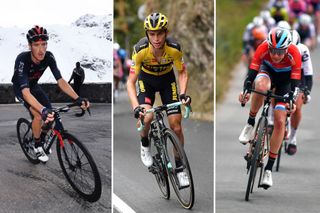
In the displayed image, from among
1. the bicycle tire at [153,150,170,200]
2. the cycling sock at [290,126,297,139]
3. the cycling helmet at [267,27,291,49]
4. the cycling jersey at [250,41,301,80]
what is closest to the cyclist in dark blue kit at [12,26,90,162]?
the bicycle tire at [153,150,170,200]

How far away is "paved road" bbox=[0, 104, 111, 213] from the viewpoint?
9203 mm

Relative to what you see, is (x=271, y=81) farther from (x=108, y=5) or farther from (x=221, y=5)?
(x=221, y=5)

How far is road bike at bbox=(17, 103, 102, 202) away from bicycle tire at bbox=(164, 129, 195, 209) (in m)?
0.83

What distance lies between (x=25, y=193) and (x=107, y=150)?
2.84ft

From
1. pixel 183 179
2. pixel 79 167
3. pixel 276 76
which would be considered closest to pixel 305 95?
pixel 276 76

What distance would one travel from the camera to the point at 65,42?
942cm

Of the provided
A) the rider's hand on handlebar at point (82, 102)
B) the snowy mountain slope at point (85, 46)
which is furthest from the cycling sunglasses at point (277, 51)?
the rider's hand on handlebar at point (82, 102)

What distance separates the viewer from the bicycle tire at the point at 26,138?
30.8ft

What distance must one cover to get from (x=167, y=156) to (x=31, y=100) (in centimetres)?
151

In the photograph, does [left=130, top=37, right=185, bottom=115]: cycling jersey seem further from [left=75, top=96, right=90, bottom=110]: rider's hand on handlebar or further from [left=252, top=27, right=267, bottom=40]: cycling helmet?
[left=252, top=27, right=267, bottom=40]: cycling helmet

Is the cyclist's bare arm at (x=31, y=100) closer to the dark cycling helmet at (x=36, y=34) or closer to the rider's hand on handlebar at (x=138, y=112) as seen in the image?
the dark cycling helmet at (x=36, y=34)

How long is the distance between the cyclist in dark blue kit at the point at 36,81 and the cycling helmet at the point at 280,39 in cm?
202

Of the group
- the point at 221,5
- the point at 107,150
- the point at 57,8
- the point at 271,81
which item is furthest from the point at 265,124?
the point at 221,5

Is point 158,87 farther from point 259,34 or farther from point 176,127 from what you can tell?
point 259,34
